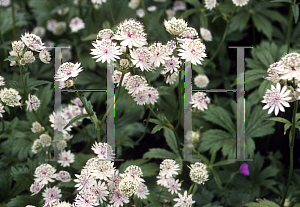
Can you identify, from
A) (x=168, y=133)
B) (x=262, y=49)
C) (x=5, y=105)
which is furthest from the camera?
(x=262, y=49)

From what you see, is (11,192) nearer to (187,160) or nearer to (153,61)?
(187,160)

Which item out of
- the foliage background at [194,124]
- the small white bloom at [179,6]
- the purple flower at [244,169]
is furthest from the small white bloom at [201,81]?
the small white bloom at [179,6]

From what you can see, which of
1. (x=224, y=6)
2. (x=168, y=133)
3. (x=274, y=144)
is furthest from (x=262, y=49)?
(x=168, y=133)

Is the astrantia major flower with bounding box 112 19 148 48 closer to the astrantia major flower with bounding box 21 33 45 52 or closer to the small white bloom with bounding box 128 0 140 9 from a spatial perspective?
the astrantia major flower with bounding box 21 33 45 52

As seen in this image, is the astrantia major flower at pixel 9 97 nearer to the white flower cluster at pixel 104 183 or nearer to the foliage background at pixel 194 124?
the foliage background at pixel 194 124

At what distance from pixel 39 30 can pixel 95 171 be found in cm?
204

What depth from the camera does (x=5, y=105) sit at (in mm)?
1629

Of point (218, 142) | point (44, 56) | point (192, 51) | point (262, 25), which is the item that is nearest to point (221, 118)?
point (218, 142)

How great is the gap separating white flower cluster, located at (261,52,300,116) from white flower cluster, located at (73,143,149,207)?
621 mm

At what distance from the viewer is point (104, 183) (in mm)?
1405

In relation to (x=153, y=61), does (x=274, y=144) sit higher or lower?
lower

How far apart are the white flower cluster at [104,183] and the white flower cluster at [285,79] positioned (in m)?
0.62

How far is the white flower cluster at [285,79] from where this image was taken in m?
1.24

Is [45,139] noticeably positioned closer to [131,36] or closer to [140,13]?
[131,36]
